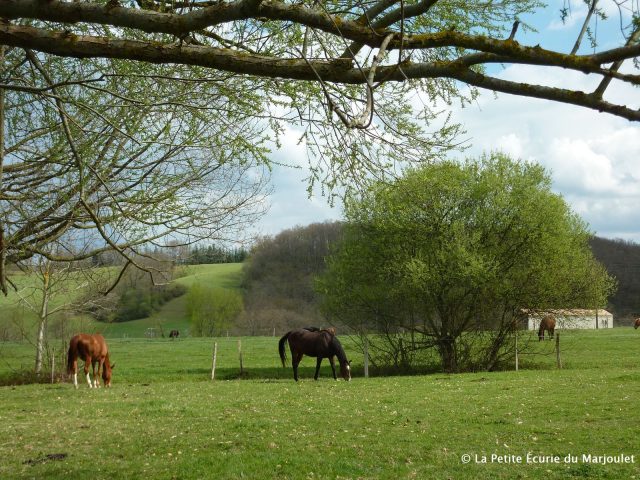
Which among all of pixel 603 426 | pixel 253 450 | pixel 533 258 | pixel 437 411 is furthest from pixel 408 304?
pixel 253 450

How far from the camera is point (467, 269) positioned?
24.3 meters

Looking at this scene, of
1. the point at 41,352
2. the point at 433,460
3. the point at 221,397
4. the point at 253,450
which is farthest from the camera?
the point at 41,352

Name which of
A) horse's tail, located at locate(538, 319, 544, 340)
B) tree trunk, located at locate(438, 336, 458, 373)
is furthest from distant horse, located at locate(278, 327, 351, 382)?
horse's tail, located at locate(538, 319, 544, 340)

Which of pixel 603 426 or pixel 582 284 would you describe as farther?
pixel 582 284

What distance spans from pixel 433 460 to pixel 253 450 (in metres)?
2.29

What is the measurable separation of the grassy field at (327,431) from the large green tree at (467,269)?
752 centimetres

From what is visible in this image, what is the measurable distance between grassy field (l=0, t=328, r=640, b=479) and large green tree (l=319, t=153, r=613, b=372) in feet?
24.7

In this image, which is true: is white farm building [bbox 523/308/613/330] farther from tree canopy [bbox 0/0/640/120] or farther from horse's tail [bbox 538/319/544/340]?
tree canopy [bbox 0/0/640/120]

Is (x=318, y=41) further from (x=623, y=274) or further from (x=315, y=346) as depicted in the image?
(x=623, y=274)

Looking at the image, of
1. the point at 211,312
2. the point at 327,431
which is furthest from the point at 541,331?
the point at 211,312

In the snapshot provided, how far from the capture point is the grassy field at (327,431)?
7.39 meters

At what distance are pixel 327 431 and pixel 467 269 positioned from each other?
15601 mm

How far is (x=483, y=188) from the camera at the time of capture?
2578cm

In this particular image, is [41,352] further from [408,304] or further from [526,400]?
[526,400]
